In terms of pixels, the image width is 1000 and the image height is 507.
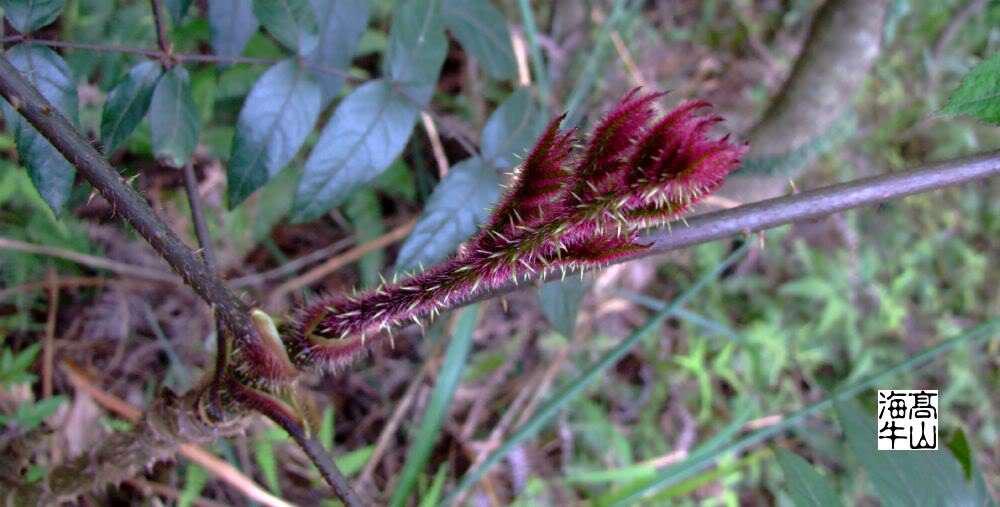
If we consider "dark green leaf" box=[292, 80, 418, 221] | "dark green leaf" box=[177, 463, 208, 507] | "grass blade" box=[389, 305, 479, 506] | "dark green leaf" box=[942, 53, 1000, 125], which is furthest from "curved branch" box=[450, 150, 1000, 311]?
"dark green leaf" box=[177, 463, 208, 507]

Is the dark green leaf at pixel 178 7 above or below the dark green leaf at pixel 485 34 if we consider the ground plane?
below

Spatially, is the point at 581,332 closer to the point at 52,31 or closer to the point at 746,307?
the point at 746,307

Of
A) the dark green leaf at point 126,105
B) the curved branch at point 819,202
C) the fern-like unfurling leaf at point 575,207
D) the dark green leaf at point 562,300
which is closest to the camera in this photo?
the fern-like unfurling leaf at point 575,207

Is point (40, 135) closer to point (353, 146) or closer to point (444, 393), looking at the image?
point (353, 146)

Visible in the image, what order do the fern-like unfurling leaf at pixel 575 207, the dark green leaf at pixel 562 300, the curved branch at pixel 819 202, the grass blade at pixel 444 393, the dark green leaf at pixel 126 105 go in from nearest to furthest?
1. the fern-like unfurling leaf at pixel 575 207
2. the curved branch at pixel 819 202
3. the dark green leaf at pixel 126 105
4. the dark green leaf at pixel 562 300
5. the grass blade at pixel 444 393

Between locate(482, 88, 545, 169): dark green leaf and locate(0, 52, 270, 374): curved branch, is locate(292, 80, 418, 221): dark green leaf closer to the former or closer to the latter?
locate(482, 88, 545, 169): dark green leaf

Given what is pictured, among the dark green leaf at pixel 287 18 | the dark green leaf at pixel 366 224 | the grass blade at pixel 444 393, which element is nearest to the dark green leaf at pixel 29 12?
the dark green leaf at pixel 287 18

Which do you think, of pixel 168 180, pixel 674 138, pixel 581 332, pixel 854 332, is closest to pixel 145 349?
pixel 168 180

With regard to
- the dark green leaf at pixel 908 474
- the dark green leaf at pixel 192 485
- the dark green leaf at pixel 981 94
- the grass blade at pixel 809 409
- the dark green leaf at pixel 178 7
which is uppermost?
the dark green leaf at pixel 178 7

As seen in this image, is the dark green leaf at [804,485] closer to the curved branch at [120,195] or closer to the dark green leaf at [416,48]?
the curved branch at [120,195]
